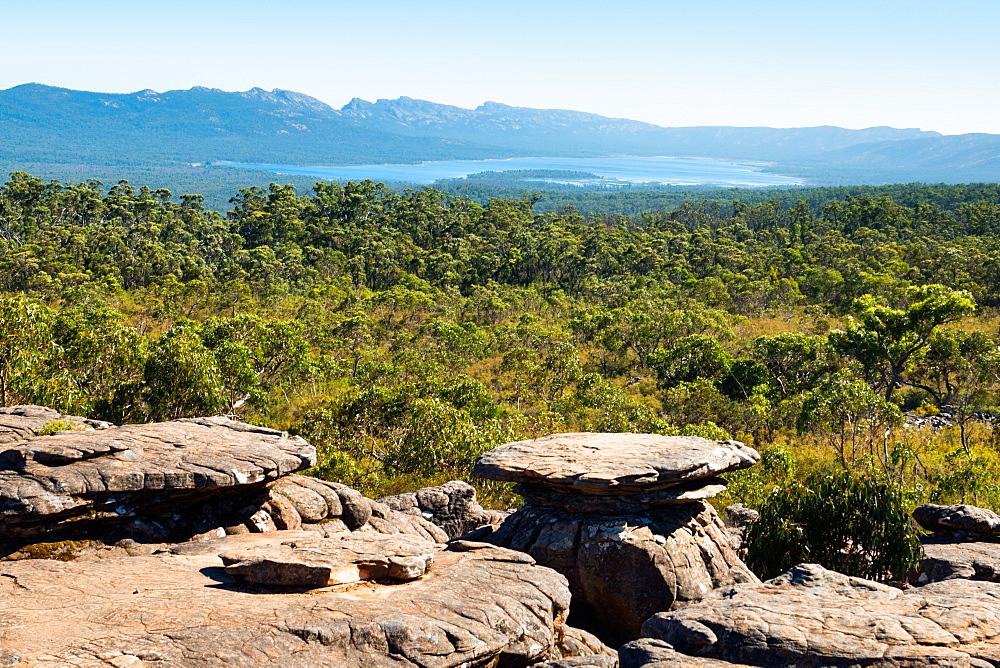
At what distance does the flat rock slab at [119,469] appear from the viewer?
37.3ft

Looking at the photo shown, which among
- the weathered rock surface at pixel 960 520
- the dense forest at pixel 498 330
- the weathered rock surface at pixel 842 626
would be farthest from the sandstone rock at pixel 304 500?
the weathered rock surface at pixel 960 520

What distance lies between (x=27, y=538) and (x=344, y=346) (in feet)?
102

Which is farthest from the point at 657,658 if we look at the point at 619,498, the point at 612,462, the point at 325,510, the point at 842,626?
the point at 325,510

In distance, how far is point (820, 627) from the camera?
33.7 ft

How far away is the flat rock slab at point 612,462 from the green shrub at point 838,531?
1.53 m

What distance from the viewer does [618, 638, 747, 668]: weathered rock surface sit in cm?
962

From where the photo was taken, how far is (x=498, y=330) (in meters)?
47.7

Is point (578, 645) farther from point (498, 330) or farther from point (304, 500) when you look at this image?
point (498, 330)

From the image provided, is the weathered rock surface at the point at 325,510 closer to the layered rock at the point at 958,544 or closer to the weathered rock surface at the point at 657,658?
the weathered rock surface at the point at 657,658

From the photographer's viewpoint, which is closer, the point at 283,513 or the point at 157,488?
the point at 157,488

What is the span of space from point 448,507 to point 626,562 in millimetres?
5690

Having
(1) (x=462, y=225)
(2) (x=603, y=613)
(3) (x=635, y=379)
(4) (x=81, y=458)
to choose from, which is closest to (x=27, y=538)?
(4) (x=81, y=458)

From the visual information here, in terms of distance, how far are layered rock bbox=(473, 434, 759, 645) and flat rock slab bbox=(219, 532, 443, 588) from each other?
350cm

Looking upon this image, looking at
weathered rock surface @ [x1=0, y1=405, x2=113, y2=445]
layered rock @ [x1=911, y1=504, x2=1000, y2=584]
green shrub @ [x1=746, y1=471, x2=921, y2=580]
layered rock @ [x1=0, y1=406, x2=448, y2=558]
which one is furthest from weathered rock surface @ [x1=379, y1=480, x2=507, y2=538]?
layered rock @ [x1=911, y1=504, x2=1000, y2=584]
